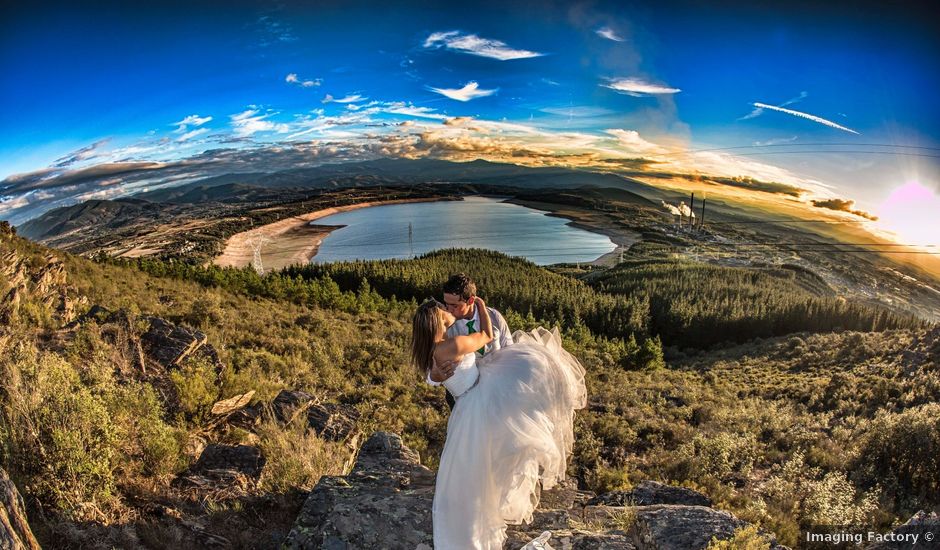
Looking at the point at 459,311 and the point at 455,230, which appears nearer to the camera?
the point at 459,311

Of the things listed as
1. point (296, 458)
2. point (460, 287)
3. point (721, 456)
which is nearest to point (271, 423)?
point (296, 458)

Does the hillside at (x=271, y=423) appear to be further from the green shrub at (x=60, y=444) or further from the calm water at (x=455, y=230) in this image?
the calm water at (x=455, y=230)

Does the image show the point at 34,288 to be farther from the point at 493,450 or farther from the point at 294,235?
the point at 294,235

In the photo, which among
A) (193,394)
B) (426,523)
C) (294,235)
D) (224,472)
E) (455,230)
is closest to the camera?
(426,523)

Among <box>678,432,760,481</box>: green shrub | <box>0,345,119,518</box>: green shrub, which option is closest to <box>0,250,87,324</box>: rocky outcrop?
<box>0,345,119,518</box>: green shrub

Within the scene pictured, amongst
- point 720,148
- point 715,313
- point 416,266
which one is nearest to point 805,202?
point 720,148

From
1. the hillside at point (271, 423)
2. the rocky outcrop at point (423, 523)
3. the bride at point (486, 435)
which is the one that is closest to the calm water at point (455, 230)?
the hillside at point (271, 423)

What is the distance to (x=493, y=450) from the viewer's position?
9.68ft

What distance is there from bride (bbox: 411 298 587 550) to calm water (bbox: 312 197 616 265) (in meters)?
29.4

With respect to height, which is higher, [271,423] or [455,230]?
[455,230]

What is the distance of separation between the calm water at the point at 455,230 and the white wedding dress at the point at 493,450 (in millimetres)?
29393

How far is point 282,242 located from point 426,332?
30144mm

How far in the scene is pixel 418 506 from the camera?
311 centimetres

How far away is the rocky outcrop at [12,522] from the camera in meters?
1.98
